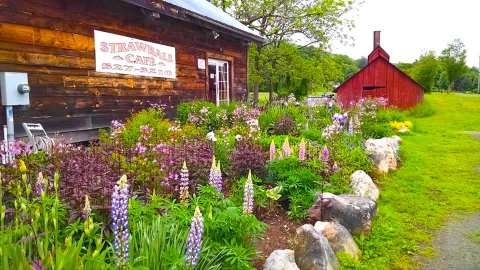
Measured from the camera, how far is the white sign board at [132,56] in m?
8.47

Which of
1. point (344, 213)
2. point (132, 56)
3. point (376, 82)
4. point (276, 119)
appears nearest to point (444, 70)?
point (376, 82)

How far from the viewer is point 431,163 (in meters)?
10.1

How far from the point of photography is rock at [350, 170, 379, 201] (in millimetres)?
6190

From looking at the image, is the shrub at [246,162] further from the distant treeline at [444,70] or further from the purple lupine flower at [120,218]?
the distant treeline at [444,70]

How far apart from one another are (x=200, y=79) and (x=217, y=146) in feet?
21.1

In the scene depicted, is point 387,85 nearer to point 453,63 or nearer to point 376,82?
point 376,82

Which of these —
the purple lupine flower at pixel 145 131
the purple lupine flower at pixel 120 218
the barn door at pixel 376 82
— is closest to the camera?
the purple lupine flower at pixel 120 218

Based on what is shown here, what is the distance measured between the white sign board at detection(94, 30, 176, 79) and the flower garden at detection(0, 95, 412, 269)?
1.57 m

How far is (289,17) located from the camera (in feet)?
93.4

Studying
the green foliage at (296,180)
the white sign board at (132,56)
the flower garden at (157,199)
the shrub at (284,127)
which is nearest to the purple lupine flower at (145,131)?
the flower garden at (157,199)

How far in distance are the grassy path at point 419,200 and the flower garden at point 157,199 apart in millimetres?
773

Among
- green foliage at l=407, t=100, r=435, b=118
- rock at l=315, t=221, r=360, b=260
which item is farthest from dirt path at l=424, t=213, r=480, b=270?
green foliage at l=407, t=100, r=435, b=118

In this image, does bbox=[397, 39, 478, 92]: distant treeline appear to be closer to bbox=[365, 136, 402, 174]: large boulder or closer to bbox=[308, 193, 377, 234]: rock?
bbox=[365, 136, 402, 174]: large boulder

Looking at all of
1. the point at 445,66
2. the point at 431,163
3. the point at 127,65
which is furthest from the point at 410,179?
the point at 445,66
